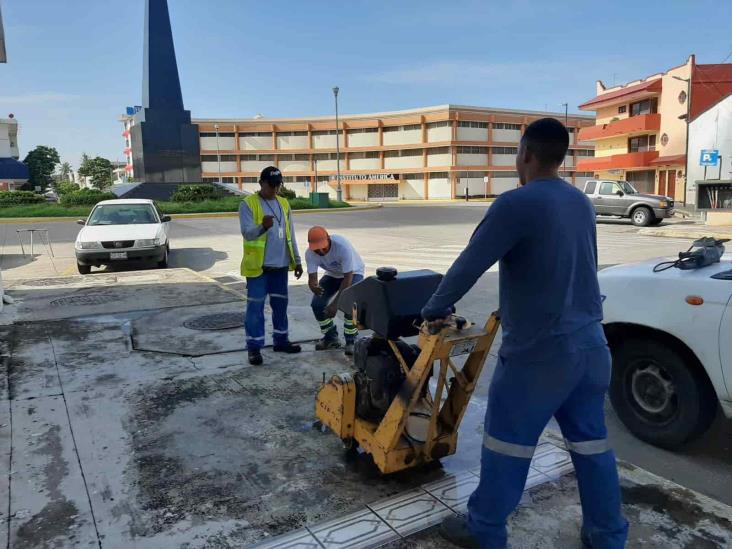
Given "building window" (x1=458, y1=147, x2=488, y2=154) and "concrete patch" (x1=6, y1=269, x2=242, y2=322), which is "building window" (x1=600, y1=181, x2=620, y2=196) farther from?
"building window" (x1=458, y1=147, x2=488, y2=154)

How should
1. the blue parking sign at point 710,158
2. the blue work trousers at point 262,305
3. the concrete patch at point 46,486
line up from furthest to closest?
the blue parking sign at point 710,158 < the blue work trousers at point 262,305 < the concrete patch at point 46,486

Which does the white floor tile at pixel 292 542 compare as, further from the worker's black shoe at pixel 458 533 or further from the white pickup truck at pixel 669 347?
the white pickup truck at pixel 669 347

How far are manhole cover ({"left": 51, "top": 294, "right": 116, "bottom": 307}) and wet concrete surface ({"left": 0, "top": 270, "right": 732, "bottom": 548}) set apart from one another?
2.46 meters

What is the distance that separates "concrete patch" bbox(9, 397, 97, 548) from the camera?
2787 millimetres

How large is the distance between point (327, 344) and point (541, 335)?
12.4ft

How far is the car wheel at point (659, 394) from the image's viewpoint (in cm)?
346

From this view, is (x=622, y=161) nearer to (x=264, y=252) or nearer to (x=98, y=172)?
(x=264, y=252)

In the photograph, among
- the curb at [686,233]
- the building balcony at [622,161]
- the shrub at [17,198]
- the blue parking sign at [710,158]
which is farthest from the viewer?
the building balcony at [622,161]

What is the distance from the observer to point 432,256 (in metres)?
13.9

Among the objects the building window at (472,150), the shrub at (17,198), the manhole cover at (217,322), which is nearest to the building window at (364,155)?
the building window at (472,150)

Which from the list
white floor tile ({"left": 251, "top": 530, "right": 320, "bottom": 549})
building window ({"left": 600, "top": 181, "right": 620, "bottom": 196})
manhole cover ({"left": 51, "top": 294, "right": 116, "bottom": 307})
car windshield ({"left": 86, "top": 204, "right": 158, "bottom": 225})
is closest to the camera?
white floor tile ({"left": 251, "top": 530, "right": 320, "bottom": 549})

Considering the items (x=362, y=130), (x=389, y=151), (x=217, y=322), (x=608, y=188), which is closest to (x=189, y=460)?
(x=217, y=322)

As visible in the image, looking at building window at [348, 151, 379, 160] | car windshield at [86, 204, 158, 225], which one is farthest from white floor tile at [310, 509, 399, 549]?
building window at [348, 151, 379, 160]

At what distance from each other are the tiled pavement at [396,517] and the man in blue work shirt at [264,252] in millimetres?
2622
